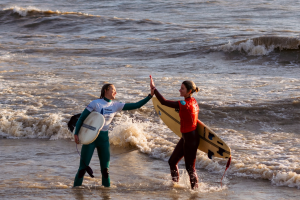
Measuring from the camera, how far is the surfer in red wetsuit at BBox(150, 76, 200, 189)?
5.05 m

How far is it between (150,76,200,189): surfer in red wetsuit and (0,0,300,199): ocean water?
488 millimetres

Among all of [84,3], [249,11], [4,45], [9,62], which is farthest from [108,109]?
[84,3]

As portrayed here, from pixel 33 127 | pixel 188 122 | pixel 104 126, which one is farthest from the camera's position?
pixel 33 127

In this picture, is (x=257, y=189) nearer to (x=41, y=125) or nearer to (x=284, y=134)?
(x=284, y=134)

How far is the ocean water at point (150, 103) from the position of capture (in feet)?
19.0

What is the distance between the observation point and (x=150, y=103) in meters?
10.9

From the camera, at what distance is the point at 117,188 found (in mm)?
5434

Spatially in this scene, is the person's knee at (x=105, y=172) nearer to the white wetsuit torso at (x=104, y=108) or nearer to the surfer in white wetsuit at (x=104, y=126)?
the surfer in white wetsuit at (x=104, y=126)

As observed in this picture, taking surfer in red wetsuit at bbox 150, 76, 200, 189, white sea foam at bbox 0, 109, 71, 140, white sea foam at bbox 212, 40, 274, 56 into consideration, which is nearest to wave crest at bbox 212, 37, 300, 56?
white sea foam at bbox 212, 40, 274, 56

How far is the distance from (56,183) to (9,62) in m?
13.0

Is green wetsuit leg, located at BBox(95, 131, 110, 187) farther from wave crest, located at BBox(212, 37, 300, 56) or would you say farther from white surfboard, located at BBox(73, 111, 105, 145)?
wave crest, located at BBox(212, 37, 300, 56)

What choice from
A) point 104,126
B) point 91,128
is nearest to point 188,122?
point 104,126

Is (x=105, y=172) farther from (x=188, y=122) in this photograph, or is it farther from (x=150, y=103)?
(x=150, y=103)

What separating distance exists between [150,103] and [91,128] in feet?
19.8
